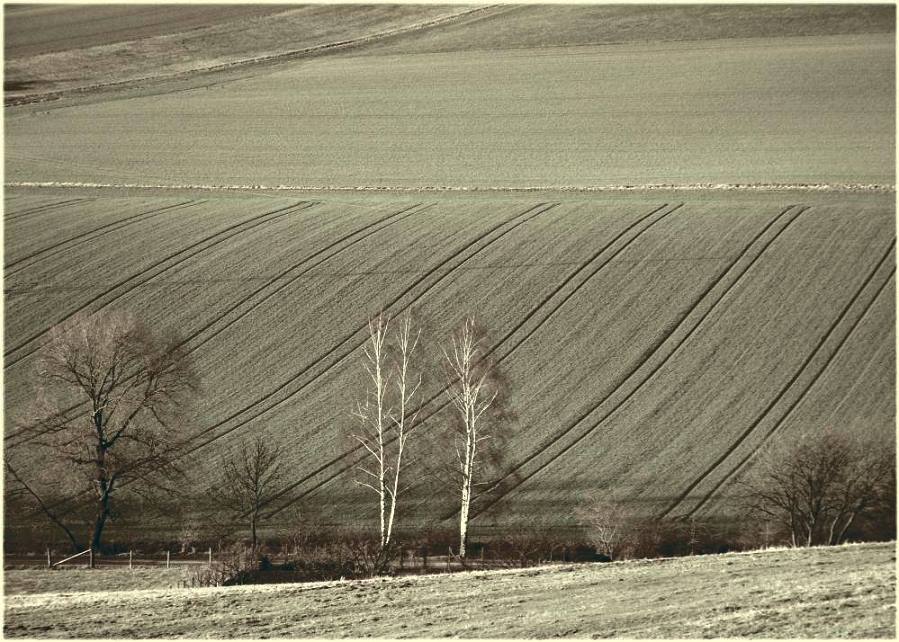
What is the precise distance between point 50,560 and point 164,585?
18.8ft

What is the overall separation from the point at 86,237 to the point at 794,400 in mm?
35079

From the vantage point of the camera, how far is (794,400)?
3997 cm

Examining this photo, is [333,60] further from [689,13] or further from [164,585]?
[164,585]

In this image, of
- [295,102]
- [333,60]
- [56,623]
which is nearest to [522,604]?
[56,623]

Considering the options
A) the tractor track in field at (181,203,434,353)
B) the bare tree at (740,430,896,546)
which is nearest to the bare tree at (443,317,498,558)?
the bare tree at (740,430,896,546)

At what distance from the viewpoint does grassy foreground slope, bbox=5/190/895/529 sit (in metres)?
38.2

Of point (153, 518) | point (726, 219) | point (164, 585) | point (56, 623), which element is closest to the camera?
point (56, 623)

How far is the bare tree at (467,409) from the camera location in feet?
114

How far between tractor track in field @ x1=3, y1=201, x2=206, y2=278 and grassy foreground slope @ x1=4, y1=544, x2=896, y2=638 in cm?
2833

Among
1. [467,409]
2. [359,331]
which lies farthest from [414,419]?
[359,331]

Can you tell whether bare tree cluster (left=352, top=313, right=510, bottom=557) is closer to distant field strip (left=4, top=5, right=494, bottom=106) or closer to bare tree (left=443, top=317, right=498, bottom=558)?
bare tree (left=443, top=317, right=498, bottom=558)

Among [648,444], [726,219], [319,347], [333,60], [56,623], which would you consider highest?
[333,60]

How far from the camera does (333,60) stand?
9050 cm

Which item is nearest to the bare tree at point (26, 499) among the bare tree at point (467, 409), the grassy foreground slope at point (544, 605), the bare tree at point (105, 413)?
the bare tree at point (105, 413)
